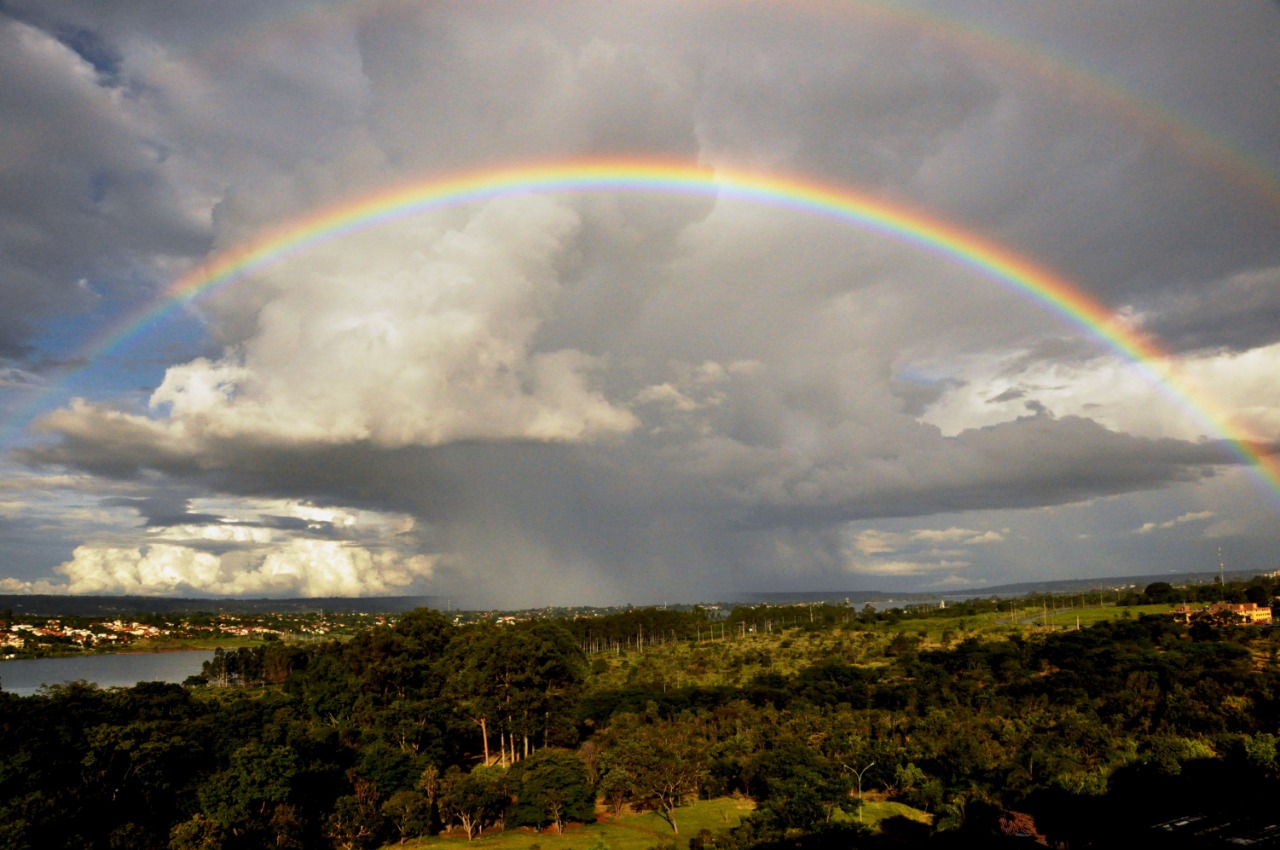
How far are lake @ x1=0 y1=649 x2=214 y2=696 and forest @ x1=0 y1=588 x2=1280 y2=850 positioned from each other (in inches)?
3007

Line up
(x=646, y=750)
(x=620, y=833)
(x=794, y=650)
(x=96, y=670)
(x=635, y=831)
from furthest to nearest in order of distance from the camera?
(x=96, y=670)
(x=794, y=650)
(x=646, y=750)
(x=635, y=831)
(x=620, y=833)

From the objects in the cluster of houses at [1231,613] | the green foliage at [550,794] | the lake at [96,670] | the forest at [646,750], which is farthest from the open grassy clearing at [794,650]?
the lake at [96,670]

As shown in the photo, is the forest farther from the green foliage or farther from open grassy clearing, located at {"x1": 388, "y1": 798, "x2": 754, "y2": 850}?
A: open grassy clearing, located at {"x1": 388, "y1": 798, "x2": 754, "y2": 850}

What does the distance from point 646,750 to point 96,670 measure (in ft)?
539

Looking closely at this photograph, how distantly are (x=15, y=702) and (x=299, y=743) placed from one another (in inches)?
610

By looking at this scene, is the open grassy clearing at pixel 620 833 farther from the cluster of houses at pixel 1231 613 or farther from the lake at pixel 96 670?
the lake at pixel 96 670

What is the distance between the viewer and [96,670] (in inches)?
6230

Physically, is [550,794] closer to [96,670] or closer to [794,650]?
[794,650]

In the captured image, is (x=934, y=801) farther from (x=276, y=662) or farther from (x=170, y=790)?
(x=276, y=662)

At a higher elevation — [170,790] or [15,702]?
[15,702]

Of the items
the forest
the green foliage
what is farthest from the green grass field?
the green foliage

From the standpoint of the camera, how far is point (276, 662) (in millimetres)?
112062

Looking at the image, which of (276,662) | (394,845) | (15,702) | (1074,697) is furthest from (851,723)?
(276,662)

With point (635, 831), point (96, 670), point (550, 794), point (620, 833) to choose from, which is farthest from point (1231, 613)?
point (96, 670)
